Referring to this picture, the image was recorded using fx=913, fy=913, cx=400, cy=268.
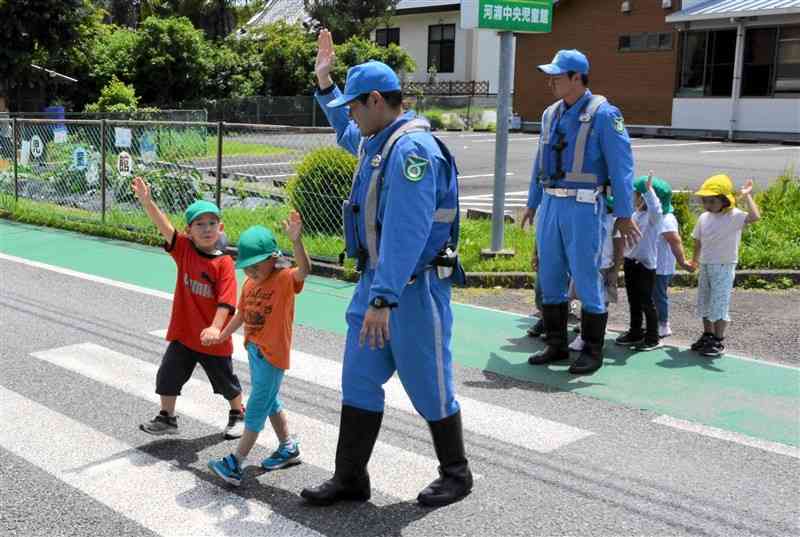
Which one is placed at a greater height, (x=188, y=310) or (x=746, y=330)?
(x=188, y=310)

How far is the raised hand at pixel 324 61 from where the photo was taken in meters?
4.66

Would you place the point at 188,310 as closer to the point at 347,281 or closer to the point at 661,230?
the point at 661,230

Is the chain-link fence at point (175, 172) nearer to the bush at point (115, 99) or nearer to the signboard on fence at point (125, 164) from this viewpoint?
the signboard on fence at point (125, 164)

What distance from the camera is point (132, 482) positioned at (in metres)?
4.40

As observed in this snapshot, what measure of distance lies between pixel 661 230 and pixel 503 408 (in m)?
2.28

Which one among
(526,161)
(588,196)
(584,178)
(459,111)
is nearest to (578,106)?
(584,178)

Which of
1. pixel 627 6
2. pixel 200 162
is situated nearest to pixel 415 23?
pixel 627 6

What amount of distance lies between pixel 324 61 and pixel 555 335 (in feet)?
9.46

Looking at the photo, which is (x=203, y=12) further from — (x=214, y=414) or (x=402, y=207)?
(x=402, y=207)

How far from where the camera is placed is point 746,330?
25.2 feet

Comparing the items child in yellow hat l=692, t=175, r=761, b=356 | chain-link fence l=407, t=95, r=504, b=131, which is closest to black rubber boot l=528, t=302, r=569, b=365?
child in yellow hat l=692, t=175, r=761, b=356

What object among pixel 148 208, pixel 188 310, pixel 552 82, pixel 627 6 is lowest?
pixel 188 310

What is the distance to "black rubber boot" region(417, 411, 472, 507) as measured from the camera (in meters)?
4.12

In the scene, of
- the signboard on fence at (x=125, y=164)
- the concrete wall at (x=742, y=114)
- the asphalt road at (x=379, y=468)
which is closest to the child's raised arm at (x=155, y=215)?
the asphalt road at (x=379, y=468)
